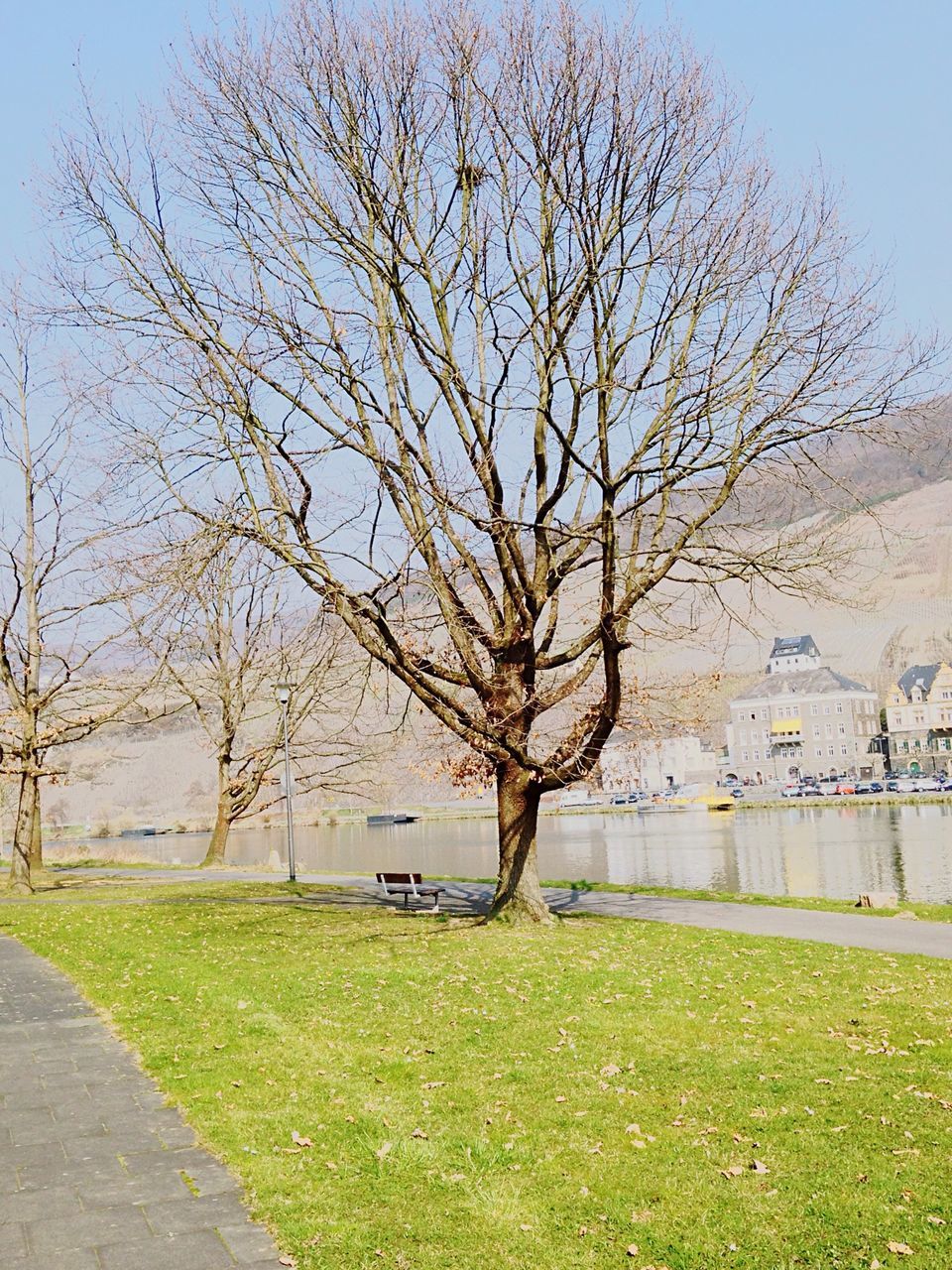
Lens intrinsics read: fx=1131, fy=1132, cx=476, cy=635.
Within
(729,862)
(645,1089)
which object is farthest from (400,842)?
(645,1089)

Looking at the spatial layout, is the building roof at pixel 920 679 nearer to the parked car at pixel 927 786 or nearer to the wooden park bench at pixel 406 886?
the parked car at pixel 927 786

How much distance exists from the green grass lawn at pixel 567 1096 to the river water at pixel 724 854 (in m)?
16.2

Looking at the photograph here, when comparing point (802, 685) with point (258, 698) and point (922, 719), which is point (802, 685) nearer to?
point (922, 719)

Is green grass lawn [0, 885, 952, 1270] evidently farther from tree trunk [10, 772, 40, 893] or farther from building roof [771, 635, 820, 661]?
building roof [771, 635, 820, 661]

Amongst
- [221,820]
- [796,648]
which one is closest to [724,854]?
[221,820]

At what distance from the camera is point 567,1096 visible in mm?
6699

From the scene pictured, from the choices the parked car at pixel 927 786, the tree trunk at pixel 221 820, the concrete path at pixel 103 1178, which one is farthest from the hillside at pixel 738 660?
the parked car at pixel 927 786

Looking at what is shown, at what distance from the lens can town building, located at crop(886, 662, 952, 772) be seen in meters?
131

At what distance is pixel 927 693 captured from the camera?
136125mm

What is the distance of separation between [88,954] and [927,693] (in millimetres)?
136267

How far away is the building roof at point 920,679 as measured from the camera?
449 feet

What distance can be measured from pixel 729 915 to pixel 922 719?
12739 cm

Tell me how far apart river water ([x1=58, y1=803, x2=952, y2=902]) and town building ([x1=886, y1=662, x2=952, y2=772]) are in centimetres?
5537

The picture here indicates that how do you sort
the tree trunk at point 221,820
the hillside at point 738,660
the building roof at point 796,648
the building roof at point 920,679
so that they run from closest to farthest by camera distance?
the hillside at point 738,660 < the tree trunk at point 221,820 < the building roof at point 920,679 < the building roof at point 796,648
